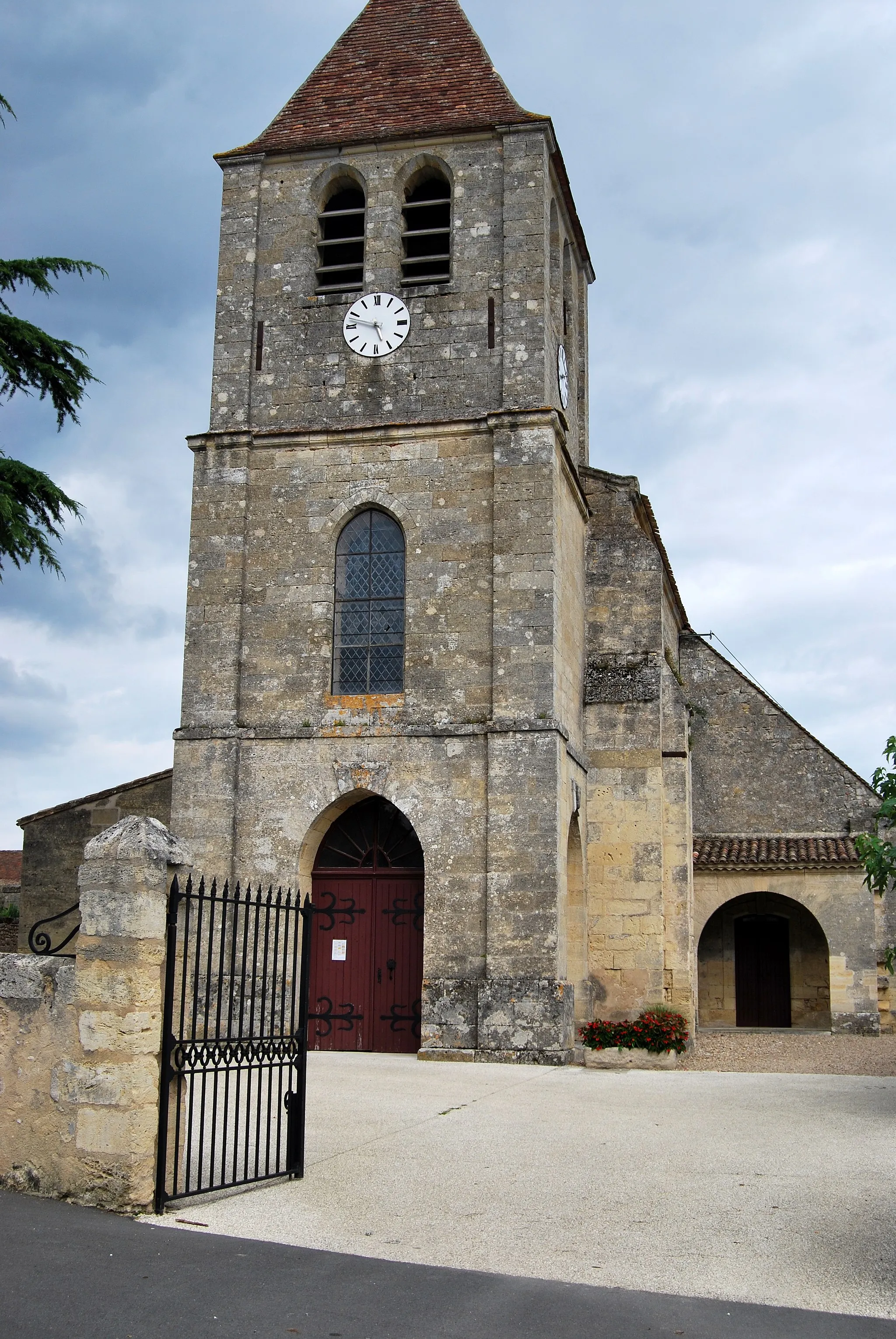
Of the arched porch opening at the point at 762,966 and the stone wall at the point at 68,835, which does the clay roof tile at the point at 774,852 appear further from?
the stone wall at the point at 68,835

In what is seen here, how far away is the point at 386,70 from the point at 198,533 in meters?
7.26

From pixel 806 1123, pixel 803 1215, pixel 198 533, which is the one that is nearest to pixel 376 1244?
pixel 803 1215

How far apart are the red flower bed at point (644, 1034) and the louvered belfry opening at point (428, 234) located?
9.18 m

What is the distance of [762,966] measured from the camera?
23.6 meters

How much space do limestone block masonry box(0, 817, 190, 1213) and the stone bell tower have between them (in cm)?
764

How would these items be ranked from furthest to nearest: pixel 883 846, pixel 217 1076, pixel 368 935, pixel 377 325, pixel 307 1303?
pixel 377 325 → pixel 368 935 → pixel 883 846 → pixel 217 1076 → pixel 307 1303

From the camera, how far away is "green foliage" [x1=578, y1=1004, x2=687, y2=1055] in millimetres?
14609

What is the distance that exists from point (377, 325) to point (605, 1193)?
11661 mm

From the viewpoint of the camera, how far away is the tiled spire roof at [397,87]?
54.4 feet

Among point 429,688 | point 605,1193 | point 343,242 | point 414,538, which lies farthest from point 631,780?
point 605,1193

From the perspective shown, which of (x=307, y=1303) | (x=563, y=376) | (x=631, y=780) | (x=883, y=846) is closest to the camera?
(x=307, y=1303)

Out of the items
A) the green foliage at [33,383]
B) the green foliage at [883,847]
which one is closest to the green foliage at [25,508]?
the green foliage at [33,383]

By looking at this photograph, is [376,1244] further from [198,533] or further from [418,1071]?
[198,533]

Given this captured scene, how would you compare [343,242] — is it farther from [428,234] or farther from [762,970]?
[762,970]
